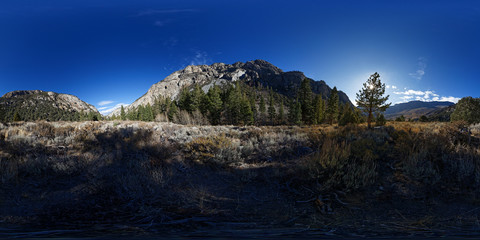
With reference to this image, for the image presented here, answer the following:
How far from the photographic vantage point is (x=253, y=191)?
4.18 meters

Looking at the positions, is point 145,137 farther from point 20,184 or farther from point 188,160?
point 20,184

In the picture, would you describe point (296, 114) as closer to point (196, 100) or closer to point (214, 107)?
point (214, 107)

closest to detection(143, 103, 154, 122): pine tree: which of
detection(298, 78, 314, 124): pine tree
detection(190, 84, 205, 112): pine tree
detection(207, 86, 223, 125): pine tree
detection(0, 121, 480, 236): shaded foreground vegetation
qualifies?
detection(190, 84, 205, 112): pine tree

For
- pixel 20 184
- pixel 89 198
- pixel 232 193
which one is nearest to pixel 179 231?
pixel 232 193

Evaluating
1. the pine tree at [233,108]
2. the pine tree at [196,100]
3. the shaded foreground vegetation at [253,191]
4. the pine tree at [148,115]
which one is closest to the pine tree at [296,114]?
the pine tree at [233,108]

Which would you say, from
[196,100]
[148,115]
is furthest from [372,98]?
[148,115]

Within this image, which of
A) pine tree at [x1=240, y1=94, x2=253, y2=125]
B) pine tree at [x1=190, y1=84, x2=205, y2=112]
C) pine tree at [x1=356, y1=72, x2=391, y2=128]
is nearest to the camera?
pine tree at [x1=356, y1=72, x2=391, y2=128]

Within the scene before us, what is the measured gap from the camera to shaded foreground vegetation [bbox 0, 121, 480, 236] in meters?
3.10

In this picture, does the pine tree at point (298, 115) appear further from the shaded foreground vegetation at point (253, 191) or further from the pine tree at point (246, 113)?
the shaded foreground vegetation at point (253, 191)

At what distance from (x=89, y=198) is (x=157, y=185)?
1310 millimetres

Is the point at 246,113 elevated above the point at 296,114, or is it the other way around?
the point at 246,113

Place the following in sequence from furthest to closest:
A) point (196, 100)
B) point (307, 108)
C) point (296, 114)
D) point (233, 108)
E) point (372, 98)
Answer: point (307, 108) < point (196, 100) < point (296, 114) < point (233, 108) < point (372, 98)

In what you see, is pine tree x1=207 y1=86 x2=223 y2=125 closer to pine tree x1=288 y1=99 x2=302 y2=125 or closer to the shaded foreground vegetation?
pine tree x1=288 y1=99 x2=302 y2=125

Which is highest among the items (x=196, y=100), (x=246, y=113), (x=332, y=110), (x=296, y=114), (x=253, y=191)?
(x=196, y=100)
